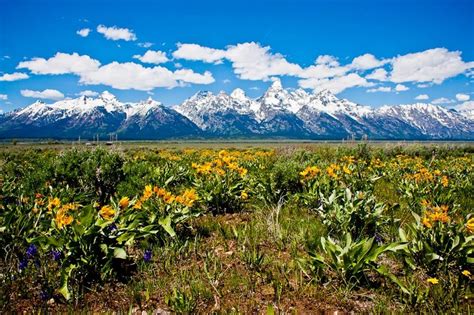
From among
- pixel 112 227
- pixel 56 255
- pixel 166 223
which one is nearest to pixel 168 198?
pixel 166 223

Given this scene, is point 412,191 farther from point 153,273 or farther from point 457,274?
point 153,273

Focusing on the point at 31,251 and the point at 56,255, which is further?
the point at 31,251

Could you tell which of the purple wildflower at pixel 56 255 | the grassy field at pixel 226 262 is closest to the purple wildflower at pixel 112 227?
the grassy field at pixel 226 262

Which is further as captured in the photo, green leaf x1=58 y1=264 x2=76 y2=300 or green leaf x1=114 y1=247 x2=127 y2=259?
green leaf x1=114 y1=247 x2=127 y2=259

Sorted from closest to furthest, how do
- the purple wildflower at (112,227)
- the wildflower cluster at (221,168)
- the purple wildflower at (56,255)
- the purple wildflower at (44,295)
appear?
1. the purple wildflower at (44,295)
2. the purple wildflower at (56,255)
3. the purple wildflower at (112,227)
4. the wildflower cluster at (221,168)

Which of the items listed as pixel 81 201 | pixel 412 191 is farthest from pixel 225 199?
pixel 412 191

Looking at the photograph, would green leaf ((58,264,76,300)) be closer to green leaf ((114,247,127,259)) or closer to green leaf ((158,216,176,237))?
green leaf ((114,247,127,259))

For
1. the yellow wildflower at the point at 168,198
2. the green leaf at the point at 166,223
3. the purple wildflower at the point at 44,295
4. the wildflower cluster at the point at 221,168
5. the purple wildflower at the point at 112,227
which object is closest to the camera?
the purple wildflower at the point at 44,295

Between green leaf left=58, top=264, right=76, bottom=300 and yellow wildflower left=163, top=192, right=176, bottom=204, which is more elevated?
yellow wildflower left=163, top=192, right=176, bottom=204

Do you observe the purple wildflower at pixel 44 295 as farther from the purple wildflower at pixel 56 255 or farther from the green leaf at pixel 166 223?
the green leaf at pixel 166 223

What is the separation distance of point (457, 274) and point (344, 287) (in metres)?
1.19

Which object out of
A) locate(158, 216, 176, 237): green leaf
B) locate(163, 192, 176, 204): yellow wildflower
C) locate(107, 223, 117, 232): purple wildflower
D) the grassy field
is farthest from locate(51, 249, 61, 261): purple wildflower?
locate(163, 192, 176, 204): yellow wildflower

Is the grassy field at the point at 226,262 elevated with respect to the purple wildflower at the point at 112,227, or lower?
lower

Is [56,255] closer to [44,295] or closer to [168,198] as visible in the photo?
[44,295]
